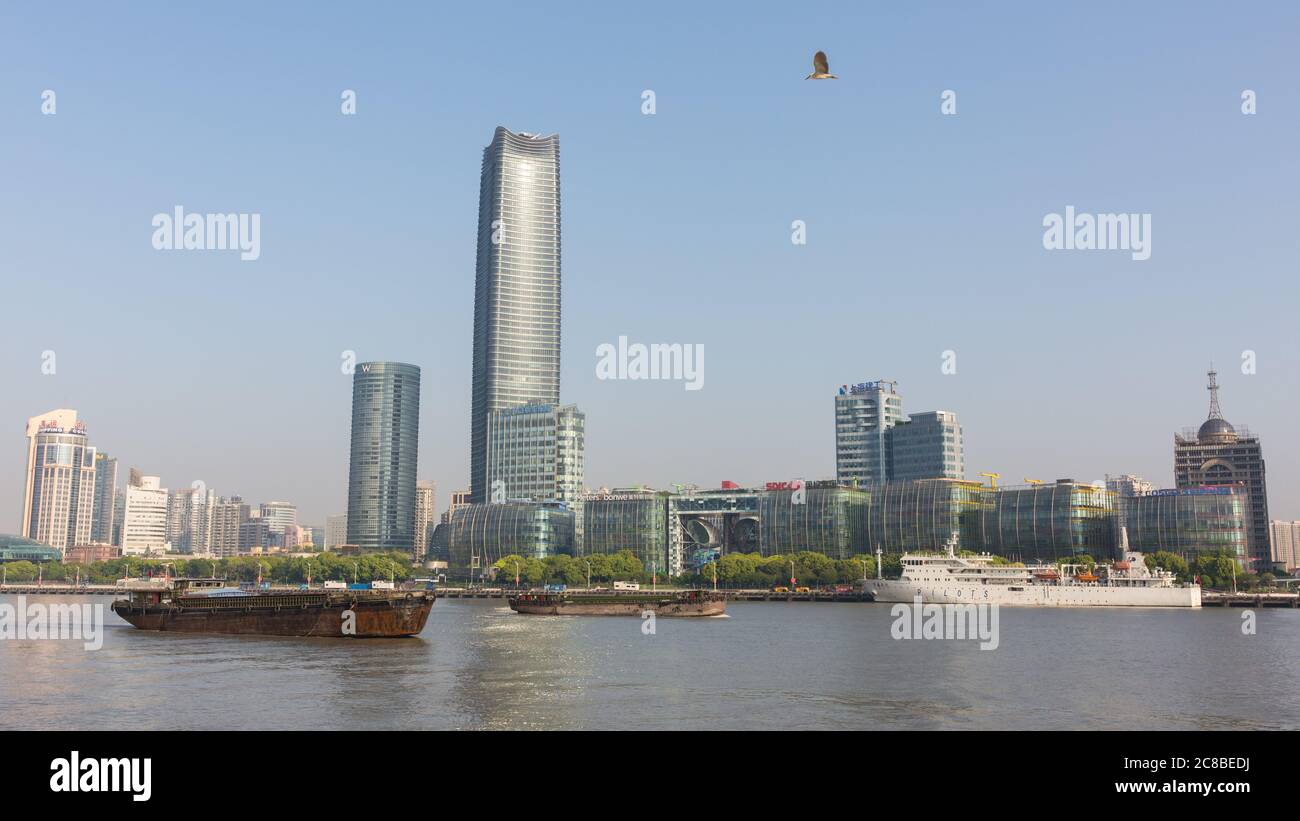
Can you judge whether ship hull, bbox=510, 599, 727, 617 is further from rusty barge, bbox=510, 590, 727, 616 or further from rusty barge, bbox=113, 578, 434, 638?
rusty barge, bbox=113, 578, 434, 638

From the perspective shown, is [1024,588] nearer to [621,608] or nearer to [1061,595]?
[1061,595]

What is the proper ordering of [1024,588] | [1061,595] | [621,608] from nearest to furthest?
1. [621,608]
2. [1061,595]
3. [1024,588]

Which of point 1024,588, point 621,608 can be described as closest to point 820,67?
point 621,608

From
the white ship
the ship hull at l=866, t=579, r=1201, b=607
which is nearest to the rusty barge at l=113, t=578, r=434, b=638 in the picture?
the white ship

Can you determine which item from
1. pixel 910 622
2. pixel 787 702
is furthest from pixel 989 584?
pixel 787 702

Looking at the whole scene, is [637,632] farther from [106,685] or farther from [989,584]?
[989,584]
